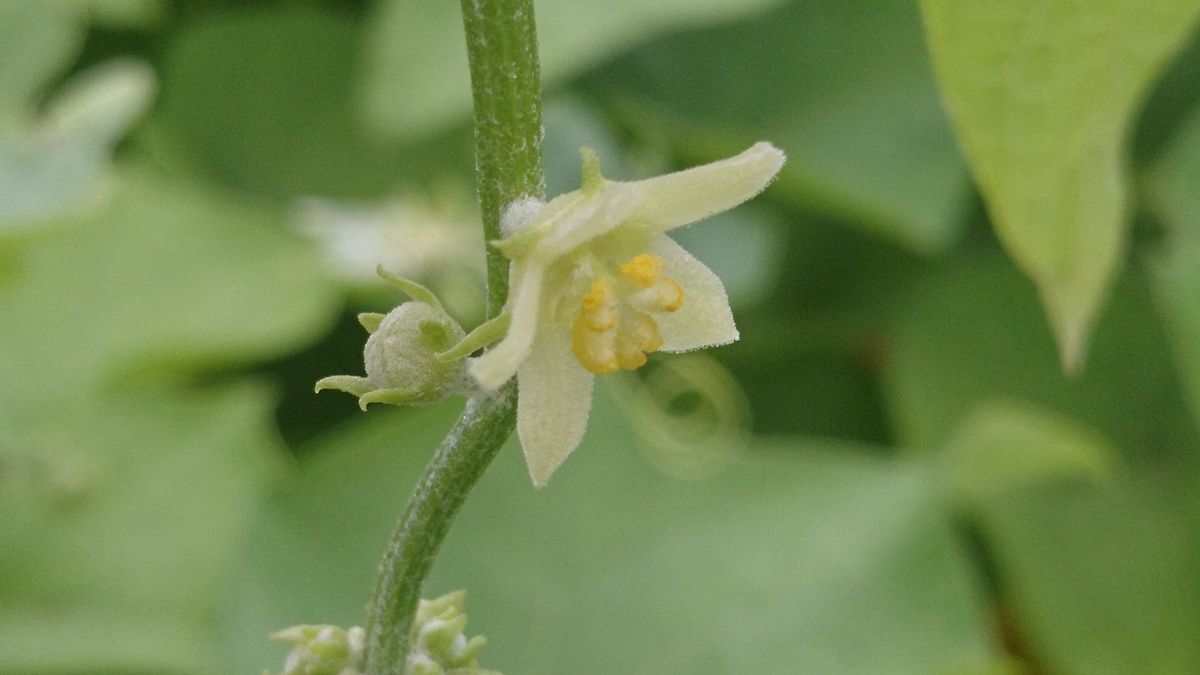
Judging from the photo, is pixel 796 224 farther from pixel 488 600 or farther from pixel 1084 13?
pixel 1084 13

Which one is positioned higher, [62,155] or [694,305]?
[62,155]

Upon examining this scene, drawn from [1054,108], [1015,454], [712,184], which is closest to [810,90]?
[1015,454]

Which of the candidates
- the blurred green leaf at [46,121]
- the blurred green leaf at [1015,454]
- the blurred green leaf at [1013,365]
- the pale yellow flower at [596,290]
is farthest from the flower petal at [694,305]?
the blurred green leaf at [1013,365]

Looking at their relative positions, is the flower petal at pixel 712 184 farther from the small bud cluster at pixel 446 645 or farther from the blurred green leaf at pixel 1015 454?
the blurred green leaf at pixel 1015 454

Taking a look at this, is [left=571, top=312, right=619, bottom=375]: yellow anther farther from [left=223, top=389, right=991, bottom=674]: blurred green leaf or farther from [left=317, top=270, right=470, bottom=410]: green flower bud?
[left=223, top=389, right=991, bottom=674]: blurred green leaf

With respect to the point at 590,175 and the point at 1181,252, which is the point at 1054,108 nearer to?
the point at 590,175

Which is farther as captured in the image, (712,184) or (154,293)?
(154,293)
